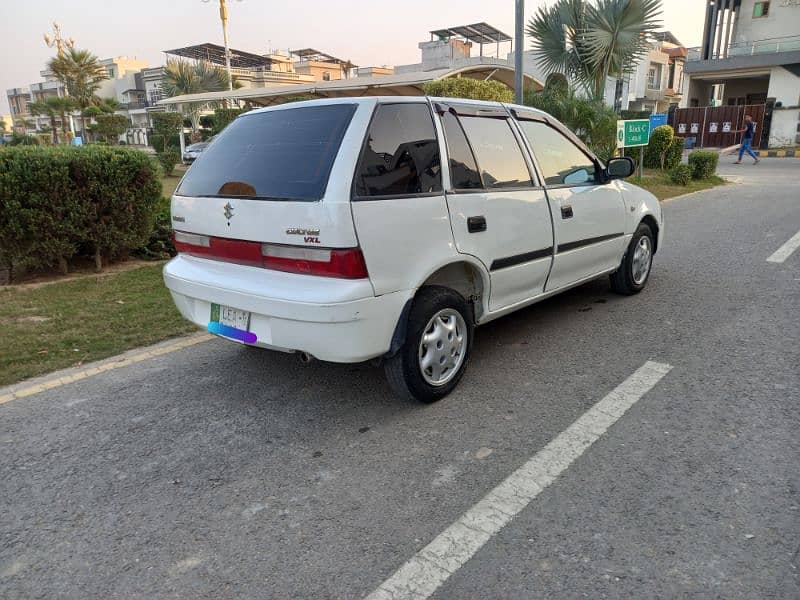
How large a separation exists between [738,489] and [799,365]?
5.81 ft

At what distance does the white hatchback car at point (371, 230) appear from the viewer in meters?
2.95

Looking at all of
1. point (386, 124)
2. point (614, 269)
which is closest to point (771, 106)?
point (614, 269)

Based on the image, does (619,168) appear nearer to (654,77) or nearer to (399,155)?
(399,155)

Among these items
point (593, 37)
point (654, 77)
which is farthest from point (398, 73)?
point (593, 37)

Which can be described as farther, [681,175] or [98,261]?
[681,175]

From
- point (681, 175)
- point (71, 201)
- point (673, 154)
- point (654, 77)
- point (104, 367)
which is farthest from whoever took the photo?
point (654, 77)

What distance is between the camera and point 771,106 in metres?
29.2

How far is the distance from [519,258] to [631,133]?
10.3 m

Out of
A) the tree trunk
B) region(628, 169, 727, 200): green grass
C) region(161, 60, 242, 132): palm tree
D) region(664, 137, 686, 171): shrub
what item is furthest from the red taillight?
region(161, 60, 242, 132): palm tree

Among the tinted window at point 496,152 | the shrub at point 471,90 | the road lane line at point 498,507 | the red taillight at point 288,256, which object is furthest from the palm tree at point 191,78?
the road lane line at point 498,507

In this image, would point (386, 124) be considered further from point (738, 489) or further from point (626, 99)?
point (626, 99)

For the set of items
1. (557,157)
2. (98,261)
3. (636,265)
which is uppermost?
(557,157)

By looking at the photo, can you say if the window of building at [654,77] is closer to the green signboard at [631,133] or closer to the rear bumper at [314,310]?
the green signboard at [631,133]

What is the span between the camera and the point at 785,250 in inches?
286
